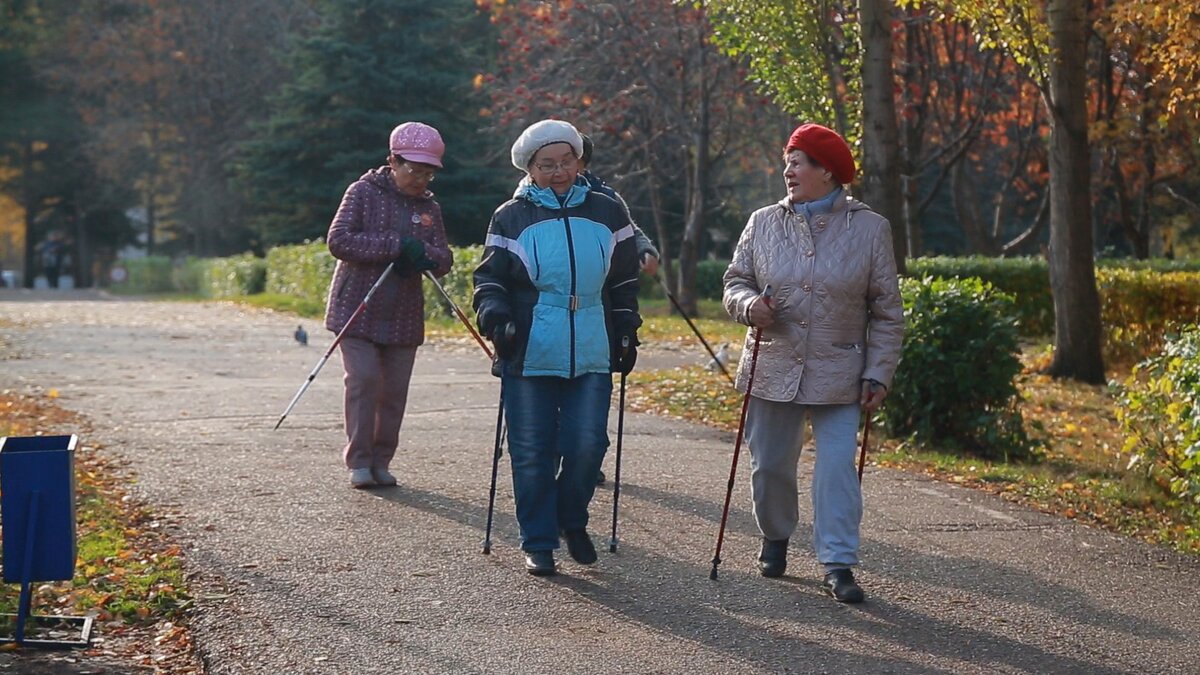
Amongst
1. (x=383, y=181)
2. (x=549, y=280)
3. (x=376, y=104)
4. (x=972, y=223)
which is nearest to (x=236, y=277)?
(x=376, y=104)

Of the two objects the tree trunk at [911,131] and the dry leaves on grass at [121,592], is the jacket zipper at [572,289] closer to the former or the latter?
the dry leaves on grass at [121,592]

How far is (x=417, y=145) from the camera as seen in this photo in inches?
342

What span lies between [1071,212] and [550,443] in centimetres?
1021

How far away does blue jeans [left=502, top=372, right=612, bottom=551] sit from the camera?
6.66 m

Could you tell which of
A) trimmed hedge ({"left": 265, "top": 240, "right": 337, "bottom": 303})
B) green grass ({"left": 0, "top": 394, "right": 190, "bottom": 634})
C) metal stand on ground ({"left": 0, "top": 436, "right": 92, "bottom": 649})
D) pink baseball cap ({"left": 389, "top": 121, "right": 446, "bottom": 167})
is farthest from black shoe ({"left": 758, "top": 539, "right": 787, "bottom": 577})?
trimmed hedge ({"left": 265, "top": 240, "right": 337, "bottom": 303})

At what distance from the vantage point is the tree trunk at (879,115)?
12.5m

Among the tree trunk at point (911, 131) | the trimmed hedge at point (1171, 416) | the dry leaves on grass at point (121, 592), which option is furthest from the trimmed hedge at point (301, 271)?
the trimmed hedge at point (1171, 416)

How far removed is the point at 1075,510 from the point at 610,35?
65.0 feet

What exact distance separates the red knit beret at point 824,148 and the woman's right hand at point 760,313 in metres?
0.57

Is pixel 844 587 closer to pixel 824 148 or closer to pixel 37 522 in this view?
pixel 824 148

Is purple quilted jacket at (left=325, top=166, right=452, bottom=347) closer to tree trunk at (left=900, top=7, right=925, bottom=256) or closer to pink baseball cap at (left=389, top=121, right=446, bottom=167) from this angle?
pink baseball cap at (left=389, top=121, right=446, bottom=167)

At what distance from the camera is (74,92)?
64.1m

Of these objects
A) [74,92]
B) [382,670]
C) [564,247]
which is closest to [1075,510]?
[564,247]

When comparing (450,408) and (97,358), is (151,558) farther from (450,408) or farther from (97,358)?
(97,358)
